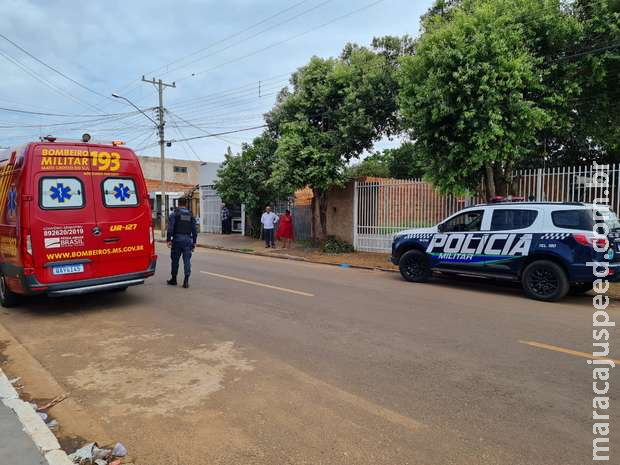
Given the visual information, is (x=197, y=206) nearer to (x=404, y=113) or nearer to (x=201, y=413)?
(x=404, y=113)

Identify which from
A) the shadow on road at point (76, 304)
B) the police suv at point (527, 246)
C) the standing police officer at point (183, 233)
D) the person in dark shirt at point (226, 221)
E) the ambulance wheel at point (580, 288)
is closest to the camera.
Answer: the shadow on road at point (76, 304)

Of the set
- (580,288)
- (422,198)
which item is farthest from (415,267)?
(422,198)

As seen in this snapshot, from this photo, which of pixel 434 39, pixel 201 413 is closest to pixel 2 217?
pixel 201 413

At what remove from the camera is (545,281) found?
8.37 m

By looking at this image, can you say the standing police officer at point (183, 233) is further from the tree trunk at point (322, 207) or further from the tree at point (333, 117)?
the tree trunk at point (322, 207)

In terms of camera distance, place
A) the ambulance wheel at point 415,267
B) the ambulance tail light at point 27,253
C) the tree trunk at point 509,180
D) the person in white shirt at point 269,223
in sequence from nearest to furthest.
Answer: the ambulance tail light at point 27,253
the ambulance wheel at point 415,267
the tree trunk at point 509,180
the person in white shirt at point 269,223

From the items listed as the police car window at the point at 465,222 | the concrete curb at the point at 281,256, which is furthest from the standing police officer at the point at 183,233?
the concrete curb at the point at 281,256

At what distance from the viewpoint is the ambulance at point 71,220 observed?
6.72 meters

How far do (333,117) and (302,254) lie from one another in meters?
5.14

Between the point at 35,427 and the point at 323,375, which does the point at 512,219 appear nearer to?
the point at 323,375

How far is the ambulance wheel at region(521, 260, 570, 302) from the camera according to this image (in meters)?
8.14

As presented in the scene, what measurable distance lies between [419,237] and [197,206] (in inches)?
889

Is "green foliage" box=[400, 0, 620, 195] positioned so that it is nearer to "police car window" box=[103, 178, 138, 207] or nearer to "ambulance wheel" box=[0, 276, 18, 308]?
"police car window" box=[103, 178, 138, 207]

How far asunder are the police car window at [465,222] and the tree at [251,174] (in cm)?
1198
